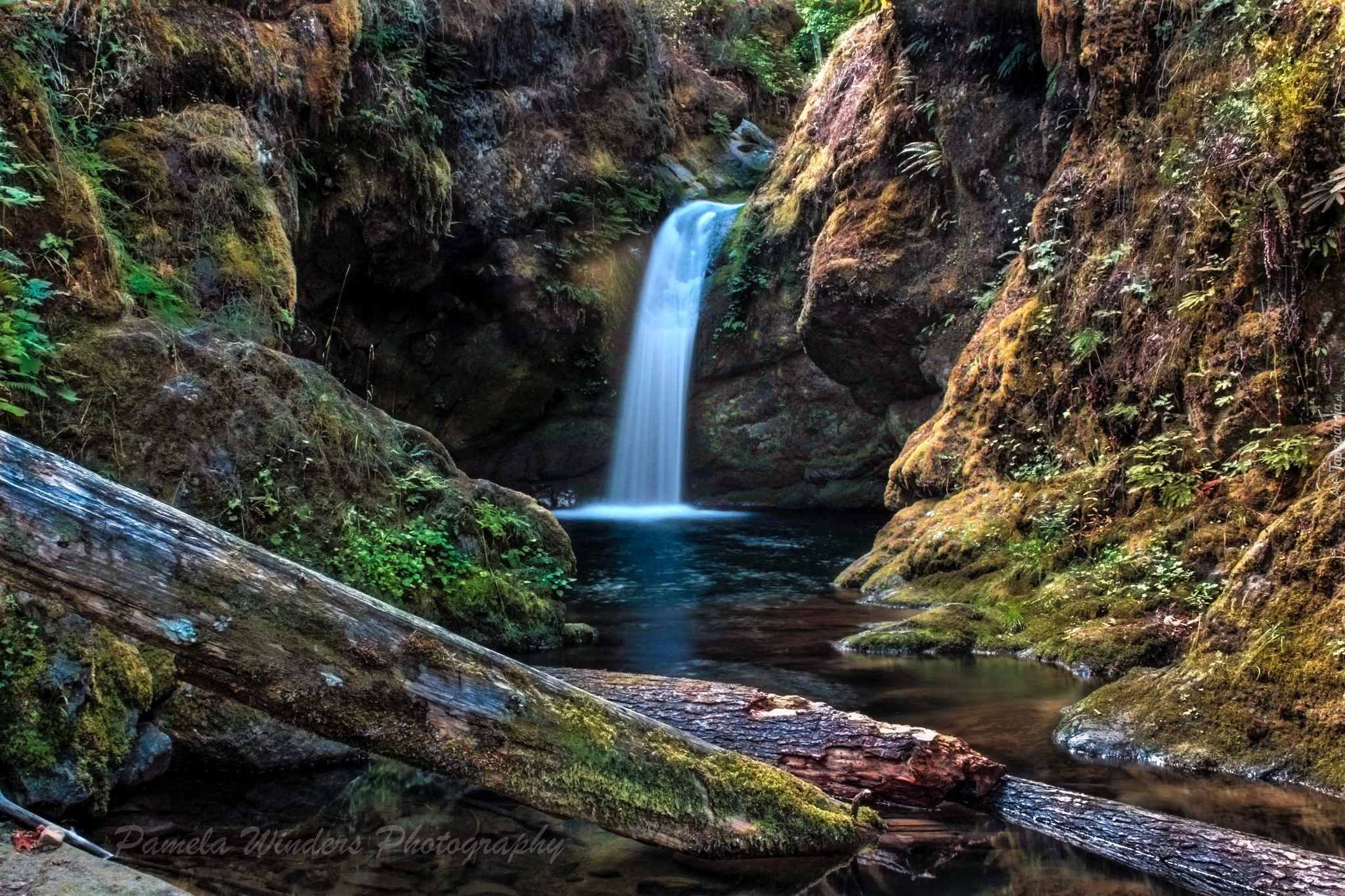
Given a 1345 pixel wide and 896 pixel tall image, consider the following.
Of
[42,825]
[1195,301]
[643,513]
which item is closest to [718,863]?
[42,825]

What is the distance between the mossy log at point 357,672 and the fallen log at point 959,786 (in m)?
0.60

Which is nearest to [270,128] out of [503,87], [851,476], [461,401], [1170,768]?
[503,87]

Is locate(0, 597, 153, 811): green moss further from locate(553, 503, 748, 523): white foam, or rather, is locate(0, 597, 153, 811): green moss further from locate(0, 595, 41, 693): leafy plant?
locate(553, 503, 748, 523): white foam

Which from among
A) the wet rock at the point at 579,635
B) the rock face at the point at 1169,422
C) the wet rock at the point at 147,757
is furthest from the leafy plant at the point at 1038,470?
the wet rock at the point at 147,757

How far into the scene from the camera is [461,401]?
60.1ft

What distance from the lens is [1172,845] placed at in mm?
3717

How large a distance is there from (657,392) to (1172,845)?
16056 millimetres

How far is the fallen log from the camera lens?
352 cm

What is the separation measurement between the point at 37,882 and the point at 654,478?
16600 mm

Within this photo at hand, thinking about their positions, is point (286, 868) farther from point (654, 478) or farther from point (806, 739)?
point (654, 478)

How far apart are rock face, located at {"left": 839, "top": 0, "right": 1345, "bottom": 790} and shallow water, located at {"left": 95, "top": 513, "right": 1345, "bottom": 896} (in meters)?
0.40

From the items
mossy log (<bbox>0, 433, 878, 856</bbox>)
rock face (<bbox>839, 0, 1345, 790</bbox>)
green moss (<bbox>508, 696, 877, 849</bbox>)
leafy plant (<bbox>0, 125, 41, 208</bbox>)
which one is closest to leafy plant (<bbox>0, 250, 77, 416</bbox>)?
leafy plant (<bbox>0, 125, 41, 208</bbox>)

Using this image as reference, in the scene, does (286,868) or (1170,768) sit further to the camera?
(1170,768)

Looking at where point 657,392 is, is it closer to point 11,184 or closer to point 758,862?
point 11,184
